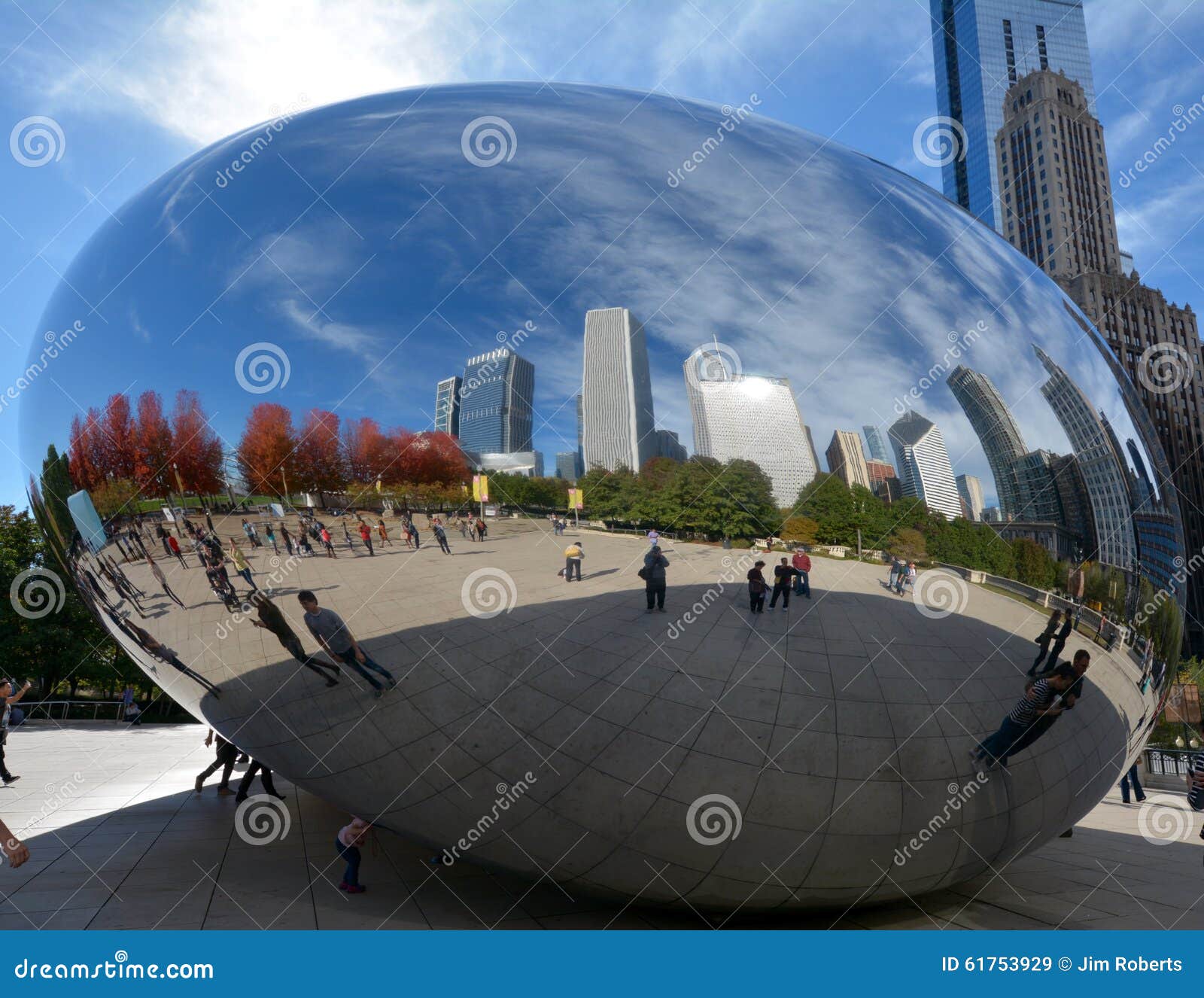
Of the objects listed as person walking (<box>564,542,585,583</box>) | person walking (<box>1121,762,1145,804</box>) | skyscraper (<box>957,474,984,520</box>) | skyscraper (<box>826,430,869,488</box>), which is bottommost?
person walking (<box>1121,762,1145,804</box>)

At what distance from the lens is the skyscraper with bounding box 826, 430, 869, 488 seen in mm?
3877

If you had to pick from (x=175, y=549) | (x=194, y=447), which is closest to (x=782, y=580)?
(x=194, y=447)

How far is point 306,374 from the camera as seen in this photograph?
13.4ft

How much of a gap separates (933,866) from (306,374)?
4.35m

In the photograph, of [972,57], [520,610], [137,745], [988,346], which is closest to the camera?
[520,610]

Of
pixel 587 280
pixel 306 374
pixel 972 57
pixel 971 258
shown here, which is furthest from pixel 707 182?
pixel 972 57

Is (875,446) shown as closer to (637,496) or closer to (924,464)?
(924,464)

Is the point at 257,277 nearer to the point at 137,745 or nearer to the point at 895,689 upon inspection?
the point at 895,689

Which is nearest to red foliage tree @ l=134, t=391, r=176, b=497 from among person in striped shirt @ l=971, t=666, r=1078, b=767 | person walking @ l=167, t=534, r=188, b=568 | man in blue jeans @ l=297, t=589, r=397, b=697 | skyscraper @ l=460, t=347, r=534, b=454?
person walking @ l=167, t=534, r=188, b=568

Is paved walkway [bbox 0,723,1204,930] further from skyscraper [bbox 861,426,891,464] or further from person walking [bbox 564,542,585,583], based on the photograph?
skyscraper [bbox 861,426,891,464]

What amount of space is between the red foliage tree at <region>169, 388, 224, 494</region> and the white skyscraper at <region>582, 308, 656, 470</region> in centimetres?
203

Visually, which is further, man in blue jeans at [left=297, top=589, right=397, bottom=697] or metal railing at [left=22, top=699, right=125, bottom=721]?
metal railing at [left=22, top=699, right=125, bottom=721]

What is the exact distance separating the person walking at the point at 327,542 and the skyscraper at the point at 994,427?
10.7 ft

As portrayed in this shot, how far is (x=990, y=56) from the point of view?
393 feet
